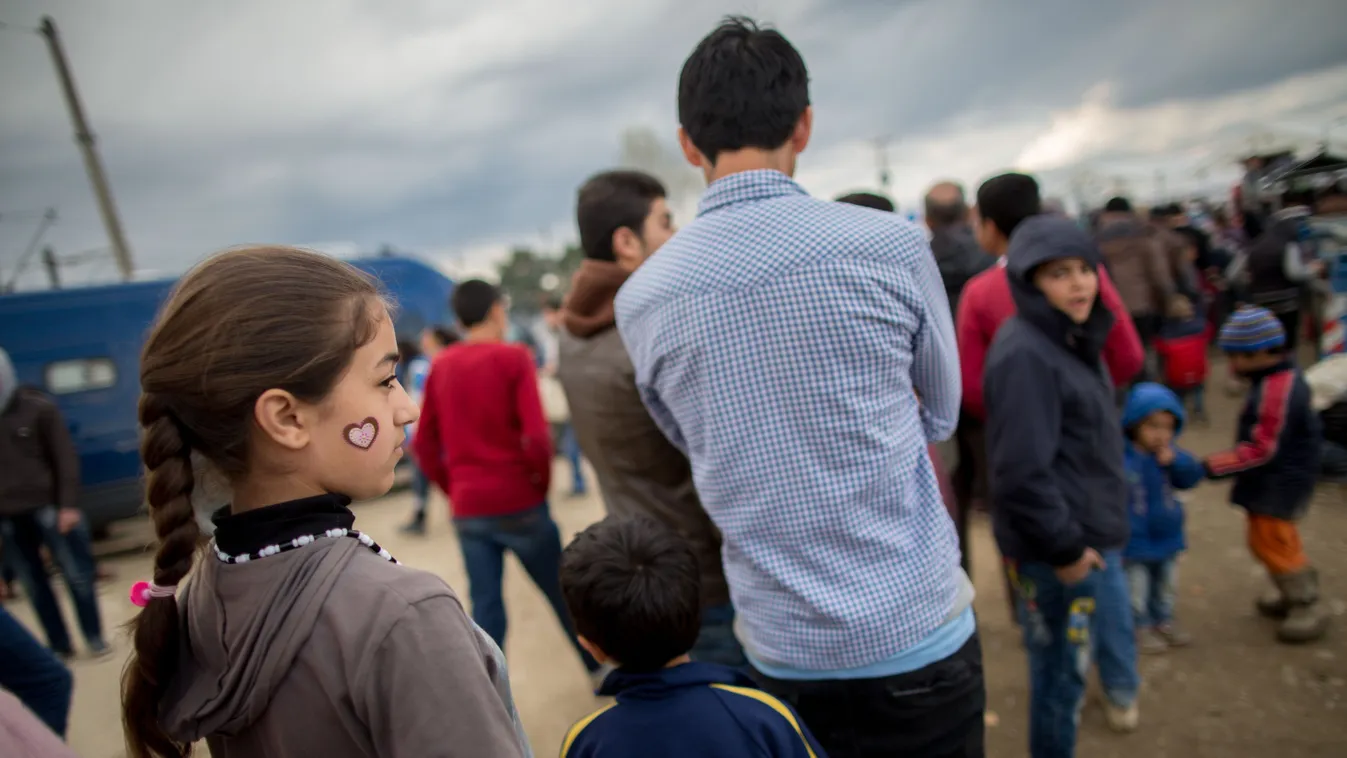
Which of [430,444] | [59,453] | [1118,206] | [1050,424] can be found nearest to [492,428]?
[430,444]

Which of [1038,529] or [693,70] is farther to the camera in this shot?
[1038,529]

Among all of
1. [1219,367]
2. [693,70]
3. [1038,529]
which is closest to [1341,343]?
[1038,529]

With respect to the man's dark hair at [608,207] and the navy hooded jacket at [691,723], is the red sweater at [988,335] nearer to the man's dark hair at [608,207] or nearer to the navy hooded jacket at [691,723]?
the man's dark hair at [608,207]

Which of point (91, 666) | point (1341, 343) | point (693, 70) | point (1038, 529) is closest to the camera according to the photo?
point (693, 70)

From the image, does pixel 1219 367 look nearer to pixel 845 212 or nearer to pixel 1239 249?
pixel 1239 249

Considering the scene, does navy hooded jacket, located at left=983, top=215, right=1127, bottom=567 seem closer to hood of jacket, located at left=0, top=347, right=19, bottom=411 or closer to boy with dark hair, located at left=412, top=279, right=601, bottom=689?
boy with dark hair, located at left=412, top=279, right=601, bottom=689

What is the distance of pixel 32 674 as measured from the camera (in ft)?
8.12

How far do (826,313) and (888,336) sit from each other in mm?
132

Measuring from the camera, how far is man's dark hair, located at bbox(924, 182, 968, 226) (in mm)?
3803

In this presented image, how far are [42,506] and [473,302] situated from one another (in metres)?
3.20

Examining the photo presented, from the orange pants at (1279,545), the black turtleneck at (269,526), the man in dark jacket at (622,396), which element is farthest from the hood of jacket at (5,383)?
the orange pants at (1279,545)

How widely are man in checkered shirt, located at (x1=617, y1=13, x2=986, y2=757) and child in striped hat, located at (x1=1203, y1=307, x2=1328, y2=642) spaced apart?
7.56 feet

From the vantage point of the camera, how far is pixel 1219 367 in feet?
26.1

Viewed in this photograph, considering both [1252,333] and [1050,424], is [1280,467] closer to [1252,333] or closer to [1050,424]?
[1252,333]
